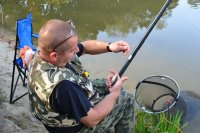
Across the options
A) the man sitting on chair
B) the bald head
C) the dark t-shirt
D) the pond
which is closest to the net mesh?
the pond

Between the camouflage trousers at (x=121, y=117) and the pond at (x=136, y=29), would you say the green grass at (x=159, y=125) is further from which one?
the pond at (x=136, y=29)

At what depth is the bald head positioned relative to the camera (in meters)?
2.06

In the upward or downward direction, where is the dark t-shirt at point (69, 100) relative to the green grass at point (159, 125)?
upward

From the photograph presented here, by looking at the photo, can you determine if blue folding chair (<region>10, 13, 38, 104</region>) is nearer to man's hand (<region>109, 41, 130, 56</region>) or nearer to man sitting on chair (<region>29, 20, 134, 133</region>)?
man's hand (<region>109, 41, 130, 56</region>)

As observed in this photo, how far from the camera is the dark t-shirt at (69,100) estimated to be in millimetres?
2082

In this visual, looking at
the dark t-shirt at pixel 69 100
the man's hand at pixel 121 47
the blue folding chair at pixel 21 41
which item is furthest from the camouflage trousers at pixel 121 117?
the blue folding chair at pixel 21 41

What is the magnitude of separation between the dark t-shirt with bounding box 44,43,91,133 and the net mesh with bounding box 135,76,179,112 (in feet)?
4.82

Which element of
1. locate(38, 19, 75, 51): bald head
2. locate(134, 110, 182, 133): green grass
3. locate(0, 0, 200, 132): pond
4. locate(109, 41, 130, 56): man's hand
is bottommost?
locate(0, 0, 200, 132): pond

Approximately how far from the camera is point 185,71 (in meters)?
5.60

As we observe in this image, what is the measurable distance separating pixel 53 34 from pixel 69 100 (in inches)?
15.7

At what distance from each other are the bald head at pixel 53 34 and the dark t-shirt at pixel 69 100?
23 centimetres

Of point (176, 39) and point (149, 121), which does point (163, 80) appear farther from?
point (176, 39)

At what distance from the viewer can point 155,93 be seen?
369cm

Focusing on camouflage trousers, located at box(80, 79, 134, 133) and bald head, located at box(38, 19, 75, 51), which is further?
camouflage trousers, located at box(80, 79, 134, 133)
